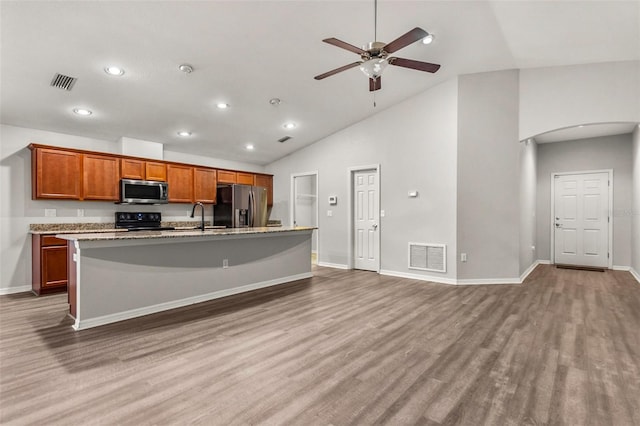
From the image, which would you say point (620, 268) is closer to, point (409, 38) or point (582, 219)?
point (582, 219)

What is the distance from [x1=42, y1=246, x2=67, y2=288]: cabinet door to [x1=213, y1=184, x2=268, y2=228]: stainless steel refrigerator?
2704 millimetres

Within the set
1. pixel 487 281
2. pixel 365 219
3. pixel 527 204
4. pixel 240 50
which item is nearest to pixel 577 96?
pixel 527 204

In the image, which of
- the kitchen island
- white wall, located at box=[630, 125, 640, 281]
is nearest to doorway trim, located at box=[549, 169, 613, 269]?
white wall, located at box=[630, 125, 640, 281]

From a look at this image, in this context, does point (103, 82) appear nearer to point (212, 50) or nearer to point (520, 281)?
point (212, 50)

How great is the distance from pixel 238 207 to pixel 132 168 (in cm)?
204

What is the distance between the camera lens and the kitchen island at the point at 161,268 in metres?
3.13

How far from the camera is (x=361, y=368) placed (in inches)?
90.4

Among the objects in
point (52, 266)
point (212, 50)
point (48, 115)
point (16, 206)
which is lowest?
point (52, 266)

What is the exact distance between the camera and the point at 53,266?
4504 millimetres

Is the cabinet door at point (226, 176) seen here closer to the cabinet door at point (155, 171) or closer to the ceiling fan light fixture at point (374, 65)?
the cabinet door at point (155, 171)

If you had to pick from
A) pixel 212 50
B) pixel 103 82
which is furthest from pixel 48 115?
pixel 212 50

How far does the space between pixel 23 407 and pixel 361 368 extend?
2.08 m

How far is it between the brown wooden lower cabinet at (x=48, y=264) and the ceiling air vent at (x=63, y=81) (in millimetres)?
2078

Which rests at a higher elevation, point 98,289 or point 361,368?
point 98,289
